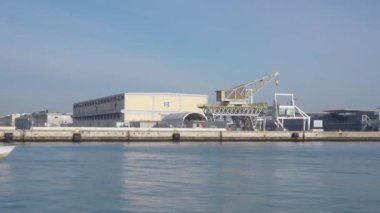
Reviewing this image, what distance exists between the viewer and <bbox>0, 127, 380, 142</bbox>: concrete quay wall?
92688 millimetres

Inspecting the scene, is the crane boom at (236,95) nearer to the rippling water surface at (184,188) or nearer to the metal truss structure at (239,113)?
the metal truss structure at (239,113)

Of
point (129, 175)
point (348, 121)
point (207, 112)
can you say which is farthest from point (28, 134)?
point (348, 121)

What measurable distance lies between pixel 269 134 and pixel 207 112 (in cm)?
1952

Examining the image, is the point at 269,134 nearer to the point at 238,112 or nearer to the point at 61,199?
the point at 238,112

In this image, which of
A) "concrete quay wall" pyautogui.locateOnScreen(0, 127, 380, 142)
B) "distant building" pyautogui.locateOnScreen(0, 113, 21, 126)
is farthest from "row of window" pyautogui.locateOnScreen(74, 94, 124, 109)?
"concrete quay wall" pyautogui.locateOnScreen(0, 127, 380, 142)

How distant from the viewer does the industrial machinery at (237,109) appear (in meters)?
123

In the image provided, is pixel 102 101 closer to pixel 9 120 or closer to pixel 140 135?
pixel 9 120

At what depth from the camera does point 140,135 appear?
9838cm

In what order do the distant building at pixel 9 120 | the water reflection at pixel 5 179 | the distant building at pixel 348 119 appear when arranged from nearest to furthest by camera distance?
the water reflection at pixel 5 179 < the distant building at pixel 9 120 < the distant building at pixel 348 119

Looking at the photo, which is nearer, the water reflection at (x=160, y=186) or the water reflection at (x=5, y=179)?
the water reflection at (x=160, y=186)

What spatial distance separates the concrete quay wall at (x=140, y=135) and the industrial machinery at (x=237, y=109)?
16203 millimetres

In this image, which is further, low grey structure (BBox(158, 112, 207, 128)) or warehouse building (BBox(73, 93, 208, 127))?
warehouse building (BBox(73, 93, 208, 127))

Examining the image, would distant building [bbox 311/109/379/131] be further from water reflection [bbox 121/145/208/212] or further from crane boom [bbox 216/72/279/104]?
water reflection [bbox 121/145/208/212]

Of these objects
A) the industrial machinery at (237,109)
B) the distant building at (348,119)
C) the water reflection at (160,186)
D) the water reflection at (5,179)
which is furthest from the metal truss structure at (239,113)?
the water reflection at (5,179)
